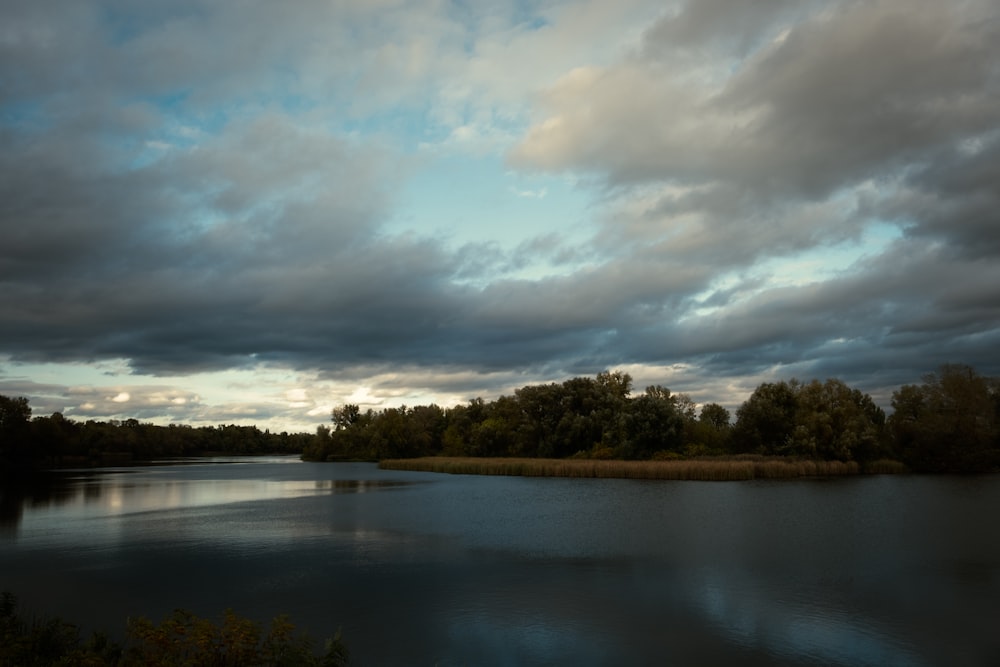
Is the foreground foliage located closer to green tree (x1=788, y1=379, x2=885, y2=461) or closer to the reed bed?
the reed bed

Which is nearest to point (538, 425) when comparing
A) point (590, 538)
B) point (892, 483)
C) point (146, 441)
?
point (892, 483)

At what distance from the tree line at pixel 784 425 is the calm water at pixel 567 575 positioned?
25.6m

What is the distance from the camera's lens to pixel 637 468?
5672 centimetres

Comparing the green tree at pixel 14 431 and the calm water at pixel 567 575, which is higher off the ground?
the green tree at pixel 14 431

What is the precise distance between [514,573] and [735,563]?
7.00 metres

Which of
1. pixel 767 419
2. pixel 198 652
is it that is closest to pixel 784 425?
pixel 767 419

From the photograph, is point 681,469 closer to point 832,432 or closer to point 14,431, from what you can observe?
point 832,432

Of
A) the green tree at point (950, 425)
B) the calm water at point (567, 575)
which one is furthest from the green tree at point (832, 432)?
the calm water at point (567, 575)

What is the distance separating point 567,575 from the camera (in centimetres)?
1914

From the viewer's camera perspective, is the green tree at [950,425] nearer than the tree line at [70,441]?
Yes

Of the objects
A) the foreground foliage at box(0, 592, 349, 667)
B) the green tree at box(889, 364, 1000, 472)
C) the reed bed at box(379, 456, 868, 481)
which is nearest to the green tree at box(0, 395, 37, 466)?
the reed bed at box(379, 456, 868, 481)

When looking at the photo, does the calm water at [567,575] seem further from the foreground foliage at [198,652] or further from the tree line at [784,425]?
the tree line at [784,425]

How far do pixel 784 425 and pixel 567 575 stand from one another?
185ft

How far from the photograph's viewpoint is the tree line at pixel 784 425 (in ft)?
210
